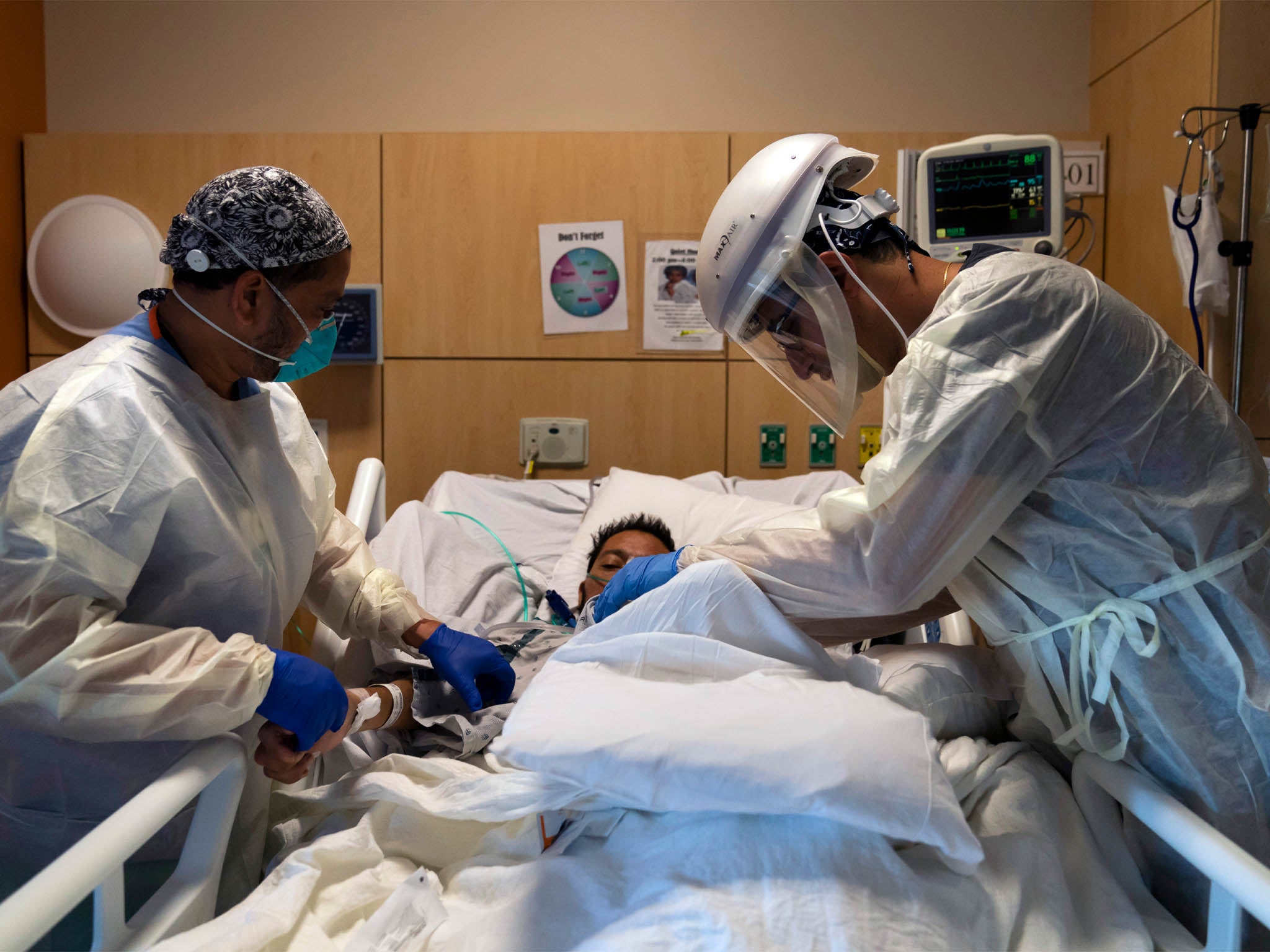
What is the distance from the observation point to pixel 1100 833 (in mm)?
1113

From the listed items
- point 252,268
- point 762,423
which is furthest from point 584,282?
point 252,268

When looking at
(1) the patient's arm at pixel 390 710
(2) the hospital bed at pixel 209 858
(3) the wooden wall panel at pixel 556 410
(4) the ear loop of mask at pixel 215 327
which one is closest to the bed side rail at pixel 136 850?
(2) the hospital bed at pixel 209 858

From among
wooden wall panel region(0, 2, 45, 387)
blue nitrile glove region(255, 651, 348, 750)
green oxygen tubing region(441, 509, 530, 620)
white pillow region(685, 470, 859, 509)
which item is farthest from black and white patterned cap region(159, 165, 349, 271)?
wooden wall panel region(0, 2, 45, 387)

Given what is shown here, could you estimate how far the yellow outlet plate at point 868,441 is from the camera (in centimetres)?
296

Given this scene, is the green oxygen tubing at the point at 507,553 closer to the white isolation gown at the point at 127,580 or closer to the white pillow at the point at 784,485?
the white pillow at the point at 784,485

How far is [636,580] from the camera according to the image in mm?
1373

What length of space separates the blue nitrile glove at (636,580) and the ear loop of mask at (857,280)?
0.43 m

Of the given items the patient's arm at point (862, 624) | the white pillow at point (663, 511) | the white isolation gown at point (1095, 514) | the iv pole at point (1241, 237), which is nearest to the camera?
the white isolation gown at point (1095, 514)

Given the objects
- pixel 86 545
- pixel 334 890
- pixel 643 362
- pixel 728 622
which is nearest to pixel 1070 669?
pixel 728 622

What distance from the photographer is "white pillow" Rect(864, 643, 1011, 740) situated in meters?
1.23

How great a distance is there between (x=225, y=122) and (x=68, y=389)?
7.61 feet

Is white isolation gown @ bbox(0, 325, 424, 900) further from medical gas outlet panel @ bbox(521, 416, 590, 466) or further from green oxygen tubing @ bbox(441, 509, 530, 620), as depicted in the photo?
medical gas outlet panel @ bbox(521, 416, 590, 466)

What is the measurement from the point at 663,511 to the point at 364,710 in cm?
130

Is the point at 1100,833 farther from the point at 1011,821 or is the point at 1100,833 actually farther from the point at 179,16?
the point at 179,16
